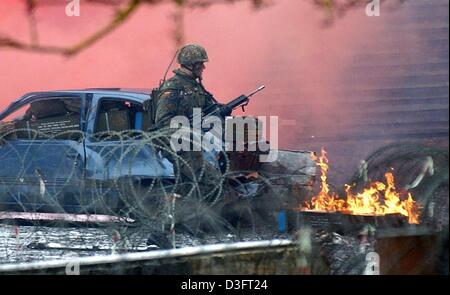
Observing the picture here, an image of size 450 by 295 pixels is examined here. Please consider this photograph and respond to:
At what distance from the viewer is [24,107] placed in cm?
1002

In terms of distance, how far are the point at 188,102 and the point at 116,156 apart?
2.92ft

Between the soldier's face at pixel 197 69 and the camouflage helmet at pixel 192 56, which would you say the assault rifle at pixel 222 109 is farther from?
the camouflage helmet at pixel 192 56

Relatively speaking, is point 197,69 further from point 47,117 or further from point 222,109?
point 47,117

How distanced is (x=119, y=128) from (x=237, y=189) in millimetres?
1640

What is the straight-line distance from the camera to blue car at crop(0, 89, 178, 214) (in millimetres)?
9180

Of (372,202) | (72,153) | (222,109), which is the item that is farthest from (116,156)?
(372,202)

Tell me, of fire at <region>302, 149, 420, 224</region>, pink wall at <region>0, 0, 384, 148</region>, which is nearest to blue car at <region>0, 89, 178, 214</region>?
fire at <region>302, 149, 420, 224</region>

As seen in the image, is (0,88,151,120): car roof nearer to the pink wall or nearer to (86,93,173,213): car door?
(86,93,173,213): car door

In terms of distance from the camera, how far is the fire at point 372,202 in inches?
290

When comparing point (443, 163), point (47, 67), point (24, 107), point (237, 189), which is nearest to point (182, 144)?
point (237, 189)

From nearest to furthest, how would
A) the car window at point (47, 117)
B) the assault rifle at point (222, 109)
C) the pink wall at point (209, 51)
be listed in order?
the assault rifle at point (222, 109) → the car window at point (47, 117) → the pink wall at point (209, 51)

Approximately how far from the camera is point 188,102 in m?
9.20

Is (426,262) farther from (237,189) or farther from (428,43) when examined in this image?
(428,43)

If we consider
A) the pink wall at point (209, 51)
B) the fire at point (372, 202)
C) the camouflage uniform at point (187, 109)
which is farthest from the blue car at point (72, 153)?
the pink wall at point (209, 51)
